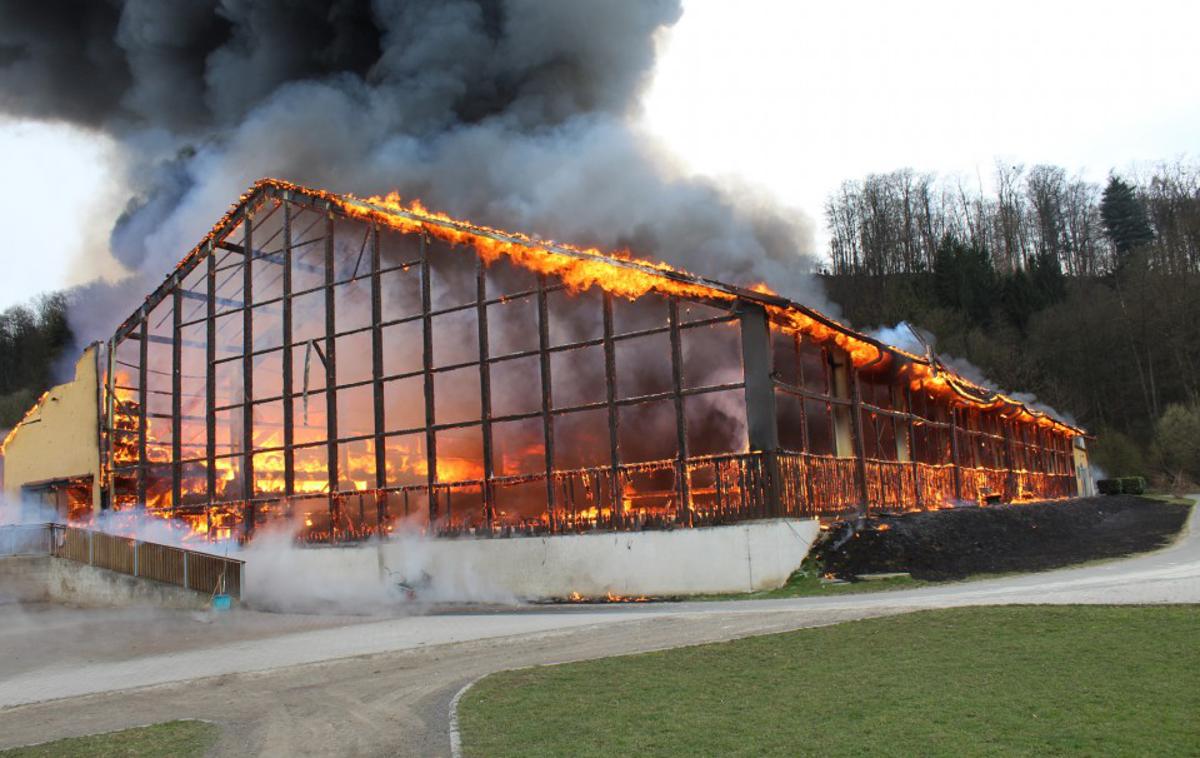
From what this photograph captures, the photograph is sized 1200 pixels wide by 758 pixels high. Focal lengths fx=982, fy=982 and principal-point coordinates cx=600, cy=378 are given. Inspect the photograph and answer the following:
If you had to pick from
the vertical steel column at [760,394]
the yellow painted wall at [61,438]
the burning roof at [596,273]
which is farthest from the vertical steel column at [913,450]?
the yellow painted wall at [61,438]

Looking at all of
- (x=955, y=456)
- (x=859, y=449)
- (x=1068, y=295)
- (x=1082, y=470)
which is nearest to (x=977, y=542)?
(x=859, y=449)

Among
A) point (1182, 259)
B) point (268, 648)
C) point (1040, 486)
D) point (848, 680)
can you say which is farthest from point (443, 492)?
point (1182, 259)

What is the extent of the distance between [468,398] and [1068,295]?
62445 millimetres

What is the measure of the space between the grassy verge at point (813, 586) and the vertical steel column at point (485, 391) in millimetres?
6658

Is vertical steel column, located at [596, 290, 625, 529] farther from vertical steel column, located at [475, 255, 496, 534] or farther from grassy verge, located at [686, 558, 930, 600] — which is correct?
vertical steel column, located at [475, 255, 496, 534]

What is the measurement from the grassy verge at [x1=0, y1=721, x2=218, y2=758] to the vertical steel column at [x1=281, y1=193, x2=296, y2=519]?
62.2 ft

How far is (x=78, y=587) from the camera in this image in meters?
26.5

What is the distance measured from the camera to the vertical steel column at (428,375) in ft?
86.9

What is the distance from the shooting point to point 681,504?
73.3 feet

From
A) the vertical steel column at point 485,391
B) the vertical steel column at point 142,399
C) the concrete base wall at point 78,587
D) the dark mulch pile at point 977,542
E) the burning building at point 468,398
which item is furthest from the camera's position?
the vertical steel column at point 142,399

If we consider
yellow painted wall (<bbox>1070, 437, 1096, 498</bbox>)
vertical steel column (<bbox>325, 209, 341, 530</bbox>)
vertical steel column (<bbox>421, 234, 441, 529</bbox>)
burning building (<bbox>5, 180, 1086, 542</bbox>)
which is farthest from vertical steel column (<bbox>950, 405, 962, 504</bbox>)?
yellow painted wall (<bbox>1070, 437, 1096, 498</bbox>)

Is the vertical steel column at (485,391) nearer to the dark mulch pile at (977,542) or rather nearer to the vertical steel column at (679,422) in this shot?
the vertical steel column at (679,422)

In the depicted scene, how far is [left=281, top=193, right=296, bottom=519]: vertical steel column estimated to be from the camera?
96.1 feet

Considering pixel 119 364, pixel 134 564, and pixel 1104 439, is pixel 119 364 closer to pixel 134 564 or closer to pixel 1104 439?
pixel 134 564
